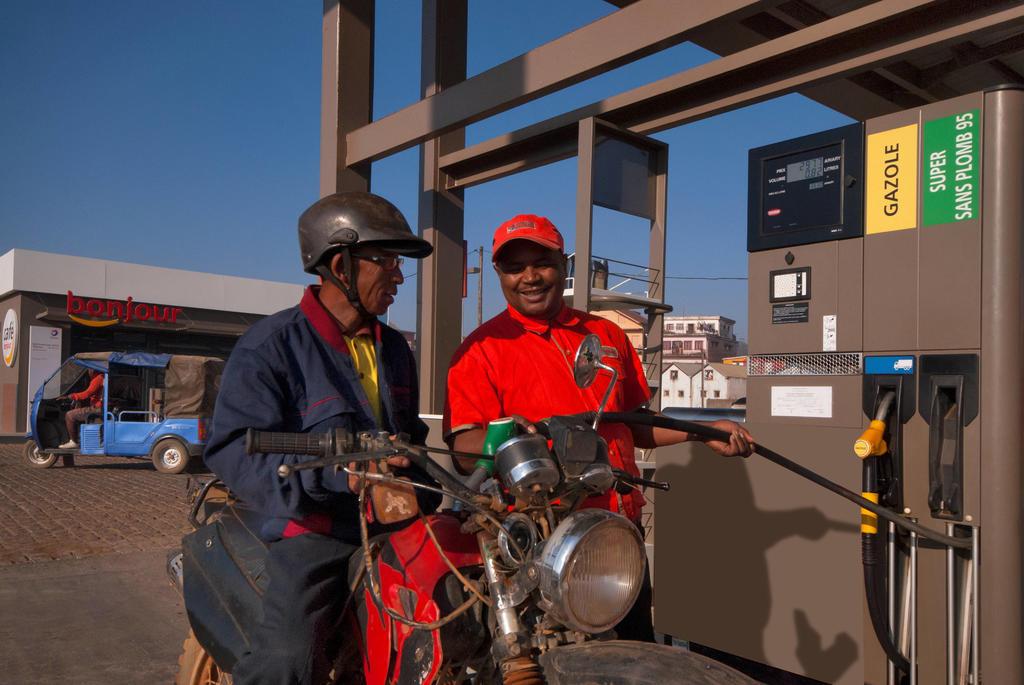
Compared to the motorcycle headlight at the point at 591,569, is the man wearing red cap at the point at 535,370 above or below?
above

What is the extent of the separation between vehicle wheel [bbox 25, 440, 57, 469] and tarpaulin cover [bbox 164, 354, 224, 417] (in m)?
2.13

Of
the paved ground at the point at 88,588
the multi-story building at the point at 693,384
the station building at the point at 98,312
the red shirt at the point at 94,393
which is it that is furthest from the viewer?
the multi-story building at the point at 693,384

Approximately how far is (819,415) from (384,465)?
225cm

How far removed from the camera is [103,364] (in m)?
15.2

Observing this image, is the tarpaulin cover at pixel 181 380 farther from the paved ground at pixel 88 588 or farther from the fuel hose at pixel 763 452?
the fuel hose at pixel 763 452

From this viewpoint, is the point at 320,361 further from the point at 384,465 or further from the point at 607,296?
the point at 607,296

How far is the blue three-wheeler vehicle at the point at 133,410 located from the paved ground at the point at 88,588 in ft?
10.3

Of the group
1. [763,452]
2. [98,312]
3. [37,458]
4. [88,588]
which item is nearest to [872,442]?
[763,452]

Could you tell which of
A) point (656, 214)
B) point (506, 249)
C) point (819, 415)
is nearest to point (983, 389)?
point (819, 415)

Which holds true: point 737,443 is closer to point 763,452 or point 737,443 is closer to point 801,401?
point 763,452

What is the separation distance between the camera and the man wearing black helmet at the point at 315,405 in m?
2.09

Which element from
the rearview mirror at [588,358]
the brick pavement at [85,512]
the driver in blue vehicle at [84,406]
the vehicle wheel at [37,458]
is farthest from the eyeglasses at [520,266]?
the vehicle wheel at [37,458]

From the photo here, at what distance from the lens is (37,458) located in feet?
50.7

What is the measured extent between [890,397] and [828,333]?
0.38m
